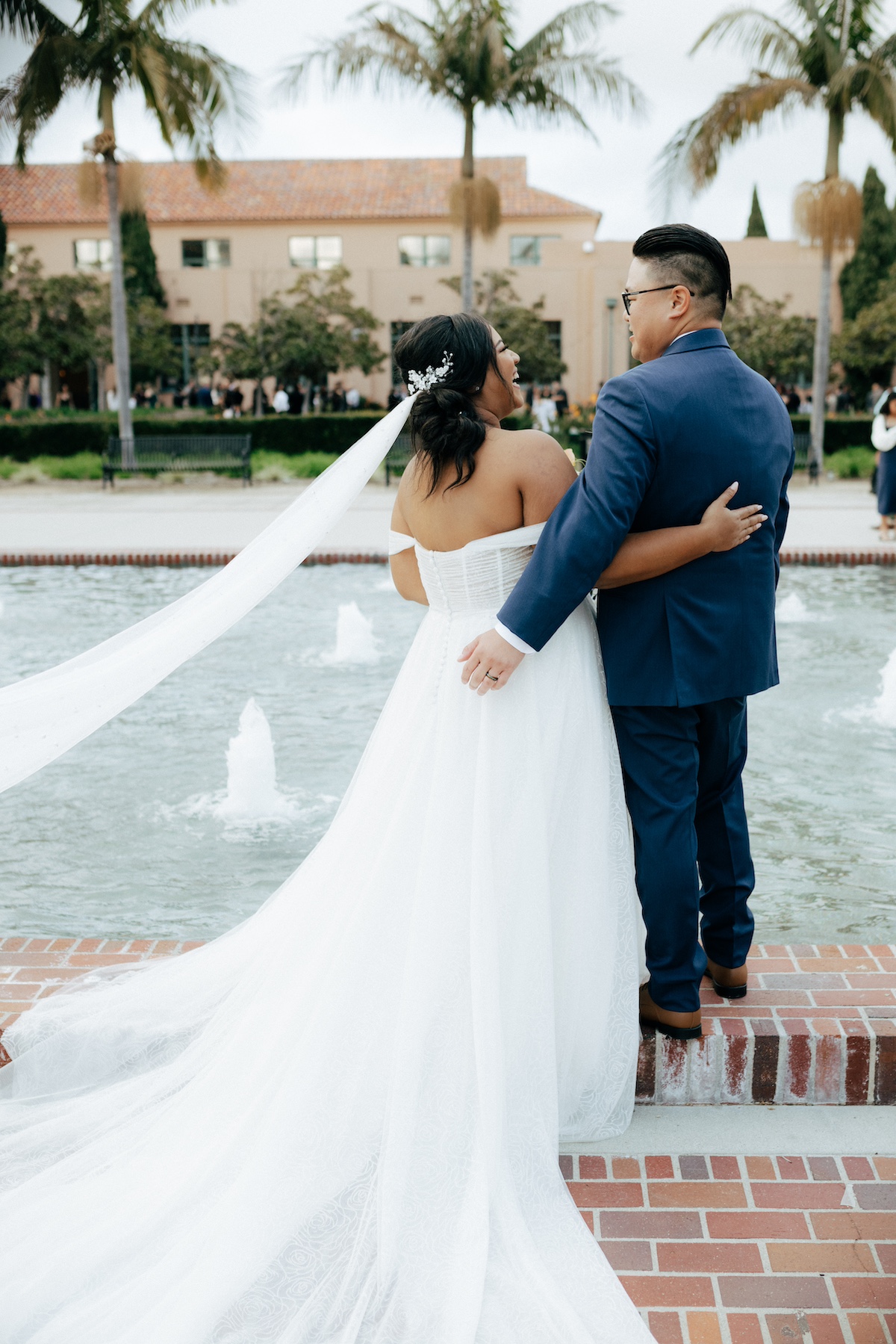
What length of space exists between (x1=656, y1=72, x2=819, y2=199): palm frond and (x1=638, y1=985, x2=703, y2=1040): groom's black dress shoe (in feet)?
62.3

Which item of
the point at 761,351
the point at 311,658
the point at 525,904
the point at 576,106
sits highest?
the point at 576,106

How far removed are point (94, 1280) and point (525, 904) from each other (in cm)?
102

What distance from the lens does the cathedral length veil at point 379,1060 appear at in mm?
2010

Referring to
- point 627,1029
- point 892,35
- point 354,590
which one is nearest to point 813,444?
point 892,35

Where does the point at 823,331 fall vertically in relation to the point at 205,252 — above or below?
below

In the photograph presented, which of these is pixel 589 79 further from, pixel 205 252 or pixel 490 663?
pixel 205 252

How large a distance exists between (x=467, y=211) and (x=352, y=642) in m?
15.2

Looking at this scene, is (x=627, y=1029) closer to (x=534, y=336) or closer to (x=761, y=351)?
(x=761, y=351)

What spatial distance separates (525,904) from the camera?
239cm

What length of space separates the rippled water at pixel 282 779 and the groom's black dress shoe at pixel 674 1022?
1.53 m

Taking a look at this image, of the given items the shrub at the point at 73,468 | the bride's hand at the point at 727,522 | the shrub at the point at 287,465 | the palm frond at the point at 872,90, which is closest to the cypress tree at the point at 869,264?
the palm frond at the point at 872,90

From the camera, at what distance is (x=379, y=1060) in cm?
235

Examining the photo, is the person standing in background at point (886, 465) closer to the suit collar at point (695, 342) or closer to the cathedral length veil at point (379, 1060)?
the suit collar at point (695, 342)

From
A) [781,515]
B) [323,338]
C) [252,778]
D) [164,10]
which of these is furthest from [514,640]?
[323,338]
